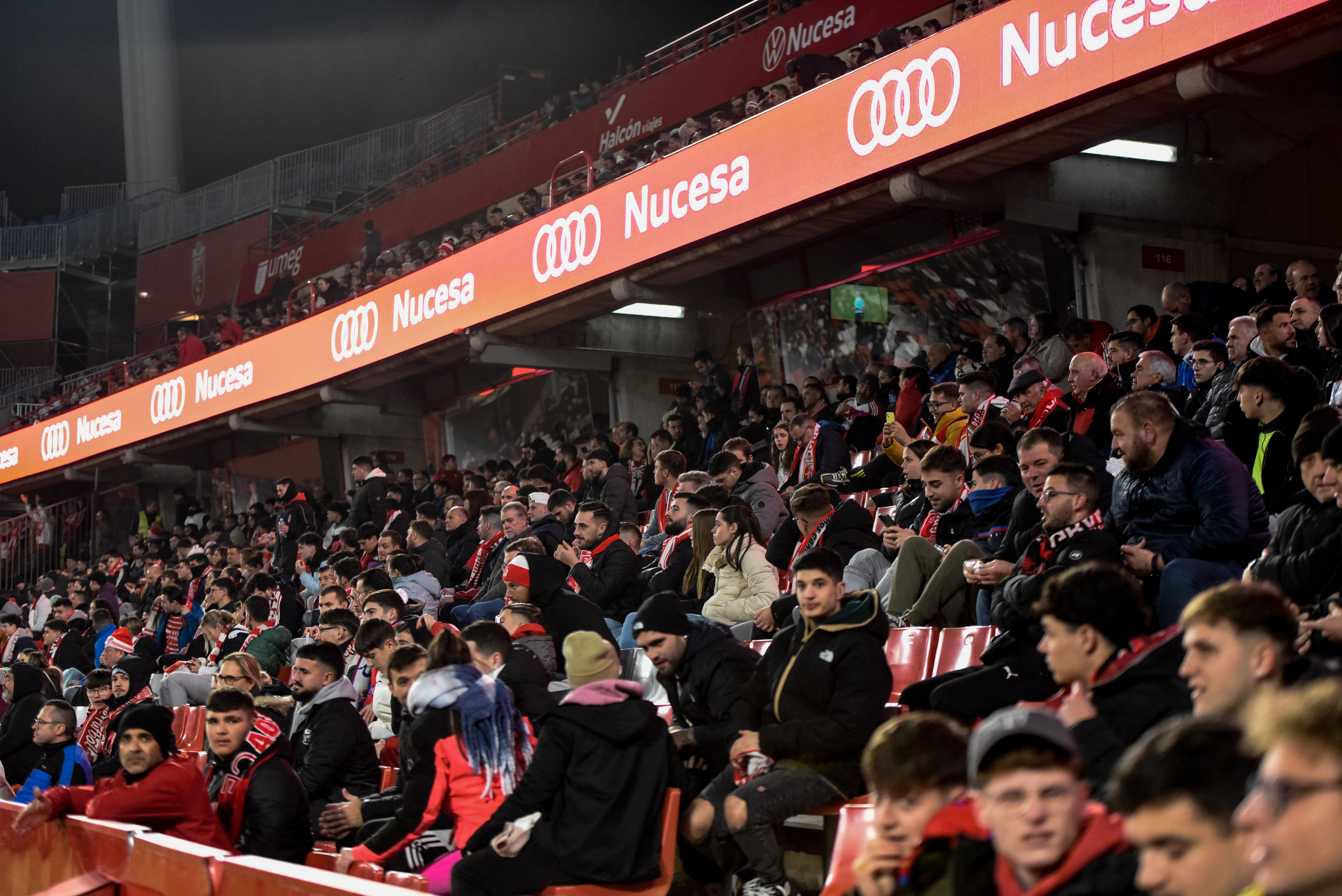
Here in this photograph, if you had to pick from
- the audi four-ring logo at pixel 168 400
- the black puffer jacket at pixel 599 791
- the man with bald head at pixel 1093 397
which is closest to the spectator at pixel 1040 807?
the black puffer jacket at pixel 599 791

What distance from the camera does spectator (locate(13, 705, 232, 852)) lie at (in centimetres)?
547

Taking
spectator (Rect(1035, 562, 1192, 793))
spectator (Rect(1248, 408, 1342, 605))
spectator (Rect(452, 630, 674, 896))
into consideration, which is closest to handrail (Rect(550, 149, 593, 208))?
spectator (Rect(452, 630, 674, 896))

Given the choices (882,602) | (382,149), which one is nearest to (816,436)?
(882,602)

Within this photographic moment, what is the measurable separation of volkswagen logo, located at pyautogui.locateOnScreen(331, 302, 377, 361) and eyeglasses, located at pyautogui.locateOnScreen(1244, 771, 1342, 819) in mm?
15610

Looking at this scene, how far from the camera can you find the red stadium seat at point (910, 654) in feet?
18.5

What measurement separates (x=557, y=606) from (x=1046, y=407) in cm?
311

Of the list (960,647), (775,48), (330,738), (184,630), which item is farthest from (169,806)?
(775,48)

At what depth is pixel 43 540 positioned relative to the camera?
26.7 metres

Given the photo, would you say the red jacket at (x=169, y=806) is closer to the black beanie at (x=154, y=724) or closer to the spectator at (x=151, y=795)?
the spectator at (x=151, y=795)

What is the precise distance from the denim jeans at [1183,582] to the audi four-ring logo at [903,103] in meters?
5.35

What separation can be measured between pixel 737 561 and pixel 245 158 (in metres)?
37.2

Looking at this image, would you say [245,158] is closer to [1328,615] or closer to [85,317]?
[85,317]

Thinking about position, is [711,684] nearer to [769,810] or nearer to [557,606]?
[769,810]

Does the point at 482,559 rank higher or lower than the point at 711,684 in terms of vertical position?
higher
